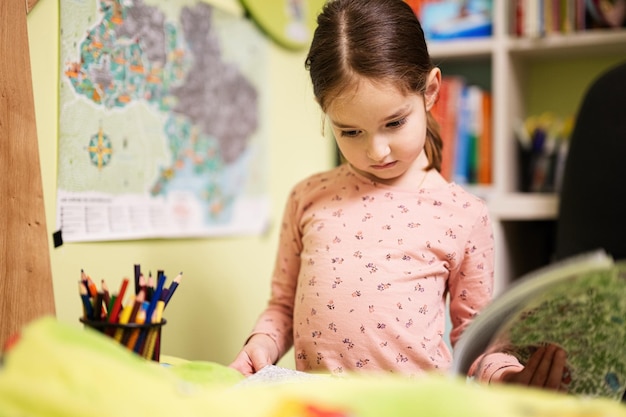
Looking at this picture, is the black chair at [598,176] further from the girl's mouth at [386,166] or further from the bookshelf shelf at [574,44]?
the girl's mouth at [386,166]

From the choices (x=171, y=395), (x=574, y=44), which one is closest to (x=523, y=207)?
(x=574, y=44)

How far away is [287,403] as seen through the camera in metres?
0.52

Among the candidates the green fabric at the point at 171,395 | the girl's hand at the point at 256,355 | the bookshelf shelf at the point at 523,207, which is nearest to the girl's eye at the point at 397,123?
the girl's hand at the point at 256,355

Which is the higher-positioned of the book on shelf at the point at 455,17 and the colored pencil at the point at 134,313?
the book on shelf at the point at 455,17

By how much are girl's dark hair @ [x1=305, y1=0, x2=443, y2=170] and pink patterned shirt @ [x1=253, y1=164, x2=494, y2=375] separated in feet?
0.56

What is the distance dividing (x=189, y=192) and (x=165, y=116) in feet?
0.54

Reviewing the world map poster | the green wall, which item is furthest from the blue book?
the world map poster

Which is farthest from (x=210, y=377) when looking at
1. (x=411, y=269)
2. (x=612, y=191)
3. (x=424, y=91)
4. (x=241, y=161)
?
(x=612, y=191)

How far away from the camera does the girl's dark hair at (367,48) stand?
0.94m

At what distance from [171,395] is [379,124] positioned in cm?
54

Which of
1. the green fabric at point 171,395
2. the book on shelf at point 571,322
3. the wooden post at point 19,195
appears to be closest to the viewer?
the green fabric at point 171,395

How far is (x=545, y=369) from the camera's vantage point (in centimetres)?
76

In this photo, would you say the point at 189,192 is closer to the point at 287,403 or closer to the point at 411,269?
the point at 411,269

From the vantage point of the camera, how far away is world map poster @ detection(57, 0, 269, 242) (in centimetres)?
110
